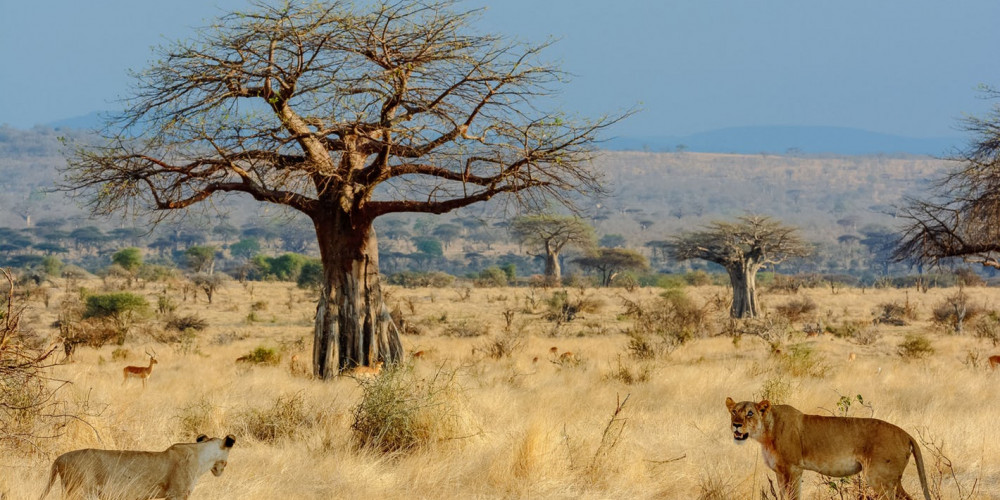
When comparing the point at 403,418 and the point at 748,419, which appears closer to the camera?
the point at 748,419

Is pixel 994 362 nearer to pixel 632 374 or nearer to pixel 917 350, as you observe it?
pixel 917 350

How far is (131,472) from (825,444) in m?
3.88

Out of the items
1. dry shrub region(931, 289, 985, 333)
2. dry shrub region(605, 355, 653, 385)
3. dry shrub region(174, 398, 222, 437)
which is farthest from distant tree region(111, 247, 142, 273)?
dry shrub region(174, 398, 222, 437)

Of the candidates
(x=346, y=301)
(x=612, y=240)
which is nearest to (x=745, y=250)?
(x=346, y=301)

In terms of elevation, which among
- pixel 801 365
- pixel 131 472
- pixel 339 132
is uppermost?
pixel 339 132

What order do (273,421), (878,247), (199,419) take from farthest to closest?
(878,247) → (199,419) → (273,421)

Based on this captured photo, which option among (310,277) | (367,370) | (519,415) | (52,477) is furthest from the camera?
(310,277)

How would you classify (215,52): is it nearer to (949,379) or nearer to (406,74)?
(406,74)

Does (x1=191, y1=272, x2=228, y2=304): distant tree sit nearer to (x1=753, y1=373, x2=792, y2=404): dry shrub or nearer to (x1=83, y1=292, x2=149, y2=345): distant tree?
(x1=83, y1=292, x2=149, y2=345): distant tree

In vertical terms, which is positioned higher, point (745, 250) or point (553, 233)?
point (553, 233)

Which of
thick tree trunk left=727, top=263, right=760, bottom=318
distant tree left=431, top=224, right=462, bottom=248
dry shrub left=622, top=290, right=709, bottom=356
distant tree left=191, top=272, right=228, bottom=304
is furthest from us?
distant tree left=431, top=224, right=462, bottom=248

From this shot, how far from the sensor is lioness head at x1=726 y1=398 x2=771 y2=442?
4875 mm

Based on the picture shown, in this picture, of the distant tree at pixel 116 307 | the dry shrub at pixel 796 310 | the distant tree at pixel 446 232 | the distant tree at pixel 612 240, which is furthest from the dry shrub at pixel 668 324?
the distant tree at pixel 446 232

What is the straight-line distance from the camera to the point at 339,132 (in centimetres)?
1127
